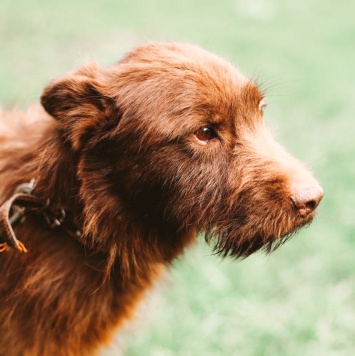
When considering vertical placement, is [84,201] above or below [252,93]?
below

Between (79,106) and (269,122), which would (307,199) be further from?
(269,122)

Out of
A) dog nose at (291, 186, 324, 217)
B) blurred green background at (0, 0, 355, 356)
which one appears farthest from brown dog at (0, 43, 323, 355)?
blurred green background at (0, 0, 355, 356)

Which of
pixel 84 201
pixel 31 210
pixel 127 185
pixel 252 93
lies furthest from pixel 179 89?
pixel 31 210

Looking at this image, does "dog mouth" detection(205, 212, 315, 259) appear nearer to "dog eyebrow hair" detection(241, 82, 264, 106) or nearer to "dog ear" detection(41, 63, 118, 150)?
"dog eyebrow hair" detection(241, 82, 264, 106)

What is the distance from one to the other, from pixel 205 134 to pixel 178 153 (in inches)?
7.9

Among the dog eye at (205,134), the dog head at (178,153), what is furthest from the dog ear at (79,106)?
the dog eye at (205,134)

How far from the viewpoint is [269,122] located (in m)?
8.53

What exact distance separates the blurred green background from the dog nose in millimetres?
832

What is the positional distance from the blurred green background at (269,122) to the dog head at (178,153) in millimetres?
555

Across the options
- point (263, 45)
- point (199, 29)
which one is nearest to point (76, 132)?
point (263, 45)

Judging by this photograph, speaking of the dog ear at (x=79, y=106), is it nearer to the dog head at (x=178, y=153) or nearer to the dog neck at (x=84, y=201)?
the dog head at (x=178, y=153)

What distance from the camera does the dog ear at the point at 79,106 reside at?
3.53m

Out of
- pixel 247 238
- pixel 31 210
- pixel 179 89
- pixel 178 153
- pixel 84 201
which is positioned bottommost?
pixel 31 210

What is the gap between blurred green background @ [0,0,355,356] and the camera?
484cm
